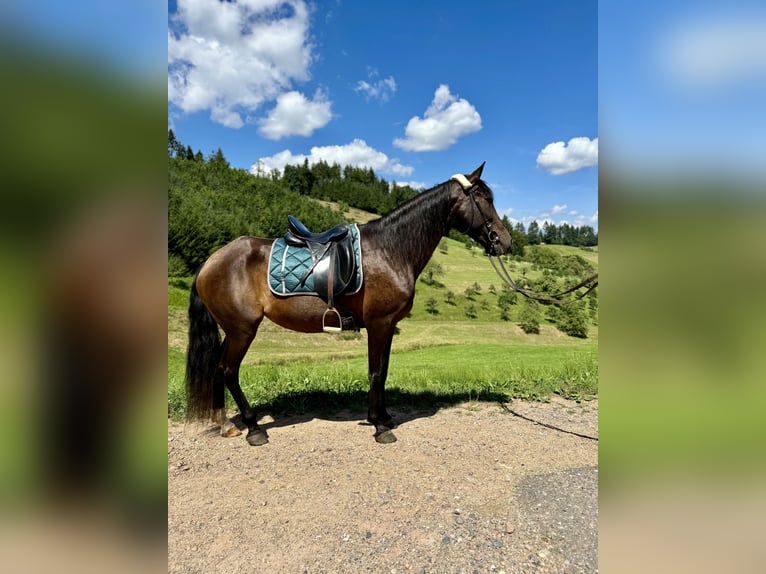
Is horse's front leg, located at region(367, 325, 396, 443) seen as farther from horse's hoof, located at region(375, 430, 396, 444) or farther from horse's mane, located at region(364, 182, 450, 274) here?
horse's mane, located at region(364, 182, 450, 274)

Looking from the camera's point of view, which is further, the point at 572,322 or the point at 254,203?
the point at 254,203

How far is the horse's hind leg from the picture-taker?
188 inches

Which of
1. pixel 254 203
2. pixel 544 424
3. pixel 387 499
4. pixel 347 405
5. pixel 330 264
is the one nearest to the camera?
pixel 387 499

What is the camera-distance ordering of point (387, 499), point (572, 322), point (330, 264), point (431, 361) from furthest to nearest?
point (572, 322), point (431, 361), point (330, 264), point (387, 499)

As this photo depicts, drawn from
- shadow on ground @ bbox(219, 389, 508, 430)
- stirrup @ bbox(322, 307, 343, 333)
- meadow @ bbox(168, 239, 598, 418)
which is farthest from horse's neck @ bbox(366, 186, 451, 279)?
shadow on ground @ bbox(219, 389, 508, 430)

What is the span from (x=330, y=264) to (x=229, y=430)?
2.42m

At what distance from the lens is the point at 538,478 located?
3.89 metres

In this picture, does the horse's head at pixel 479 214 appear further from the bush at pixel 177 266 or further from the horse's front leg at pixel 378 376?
the bush at pixel 177 266

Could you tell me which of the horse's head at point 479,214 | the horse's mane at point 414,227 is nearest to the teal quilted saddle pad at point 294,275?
the horse's mane at point 414,227
